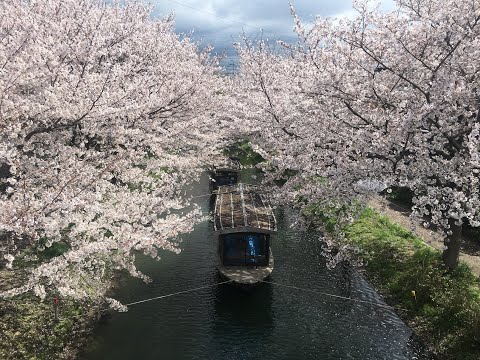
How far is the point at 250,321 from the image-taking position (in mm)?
15602

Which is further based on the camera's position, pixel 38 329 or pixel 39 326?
pixel 39 326

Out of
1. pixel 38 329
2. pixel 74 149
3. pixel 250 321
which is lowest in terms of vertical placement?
pixel 250 321

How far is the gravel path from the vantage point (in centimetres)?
1612

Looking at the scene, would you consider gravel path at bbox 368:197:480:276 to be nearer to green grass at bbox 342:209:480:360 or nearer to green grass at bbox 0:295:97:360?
green grass at bbox 342:209:480:360

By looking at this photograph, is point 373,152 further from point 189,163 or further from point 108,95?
point 189,163

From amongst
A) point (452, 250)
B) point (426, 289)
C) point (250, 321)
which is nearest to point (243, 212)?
point (250, 321)

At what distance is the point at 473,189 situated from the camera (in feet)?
38.7

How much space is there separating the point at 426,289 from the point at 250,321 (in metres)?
7.30

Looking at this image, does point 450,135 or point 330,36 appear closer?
point 450,135

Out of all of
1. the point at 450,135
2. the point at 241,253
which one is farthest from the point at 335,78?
the point at 241,253

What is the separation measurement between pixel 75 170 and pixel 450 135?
40.5ft

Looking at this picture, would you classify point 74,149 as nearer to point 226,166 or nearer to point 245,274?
point 245,274

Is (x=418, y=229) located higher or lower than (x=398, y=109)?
lower

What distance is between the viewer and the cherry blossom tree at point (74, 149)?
31.7 ft
